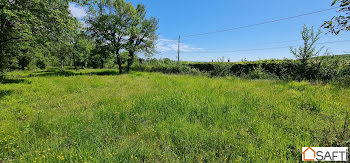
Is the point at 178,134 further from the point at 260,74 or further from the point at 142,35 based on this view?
the point at 142,35

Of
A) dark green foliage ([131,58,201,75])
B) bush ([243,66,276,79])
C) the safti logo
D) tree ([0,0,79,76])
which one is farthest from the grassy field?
dark green foliage ([131,58,201,75])

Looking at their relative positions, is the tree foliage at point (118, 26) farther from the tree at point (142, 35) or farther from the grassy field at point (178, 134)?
the grassy field at point (178, 134)

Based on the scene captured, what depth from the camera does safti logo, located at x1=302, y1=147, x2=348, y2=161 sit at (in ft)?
6.42

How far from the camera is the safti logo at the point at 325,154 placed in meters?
1.96

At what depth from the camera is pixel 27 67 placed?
1174 inches

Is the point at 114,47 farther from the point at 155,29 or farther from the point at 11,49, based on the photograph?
the point at 11,49

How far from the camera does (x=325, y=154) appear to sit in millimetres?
2051

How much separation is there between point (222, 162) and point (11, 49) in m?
17.7

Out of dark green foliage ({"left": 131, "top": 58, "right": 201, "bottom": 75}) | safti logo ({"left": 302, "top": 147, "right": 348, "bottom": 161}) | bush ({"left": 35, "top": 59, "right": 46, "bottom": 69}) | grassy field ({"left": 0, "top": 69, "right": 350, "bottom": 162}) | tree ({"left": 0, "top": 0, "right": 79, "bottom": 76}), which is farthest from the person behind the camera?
bush ({"left": 35, "top": 59, "right": 46, "bottom": 69})

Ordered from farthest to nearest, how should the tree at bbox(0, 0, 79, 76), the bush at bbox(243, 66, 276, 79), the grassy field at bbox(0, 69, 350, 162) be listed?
the bush at bbox(243, 66, 276, 79), the tree at bbox(0, 0, 79, 76), the grassy field at bbox(0, 69, 350, 162)

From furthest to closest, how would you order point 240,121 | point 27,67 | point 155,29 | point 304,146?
point 27,67
point 155,29
point 240,121
point 304,146

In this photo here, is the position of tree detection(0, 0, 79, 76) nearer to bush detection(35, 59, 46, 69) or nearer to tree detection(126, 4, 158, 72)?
tree detection(126, 4, 158, 72)

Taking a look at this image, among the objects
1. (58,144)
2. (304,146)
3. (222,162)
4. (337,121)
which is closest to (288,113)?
(337,121)

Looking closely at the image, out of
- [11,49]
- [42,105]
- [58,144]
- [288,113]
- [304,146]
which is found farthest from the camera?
[11,49]
